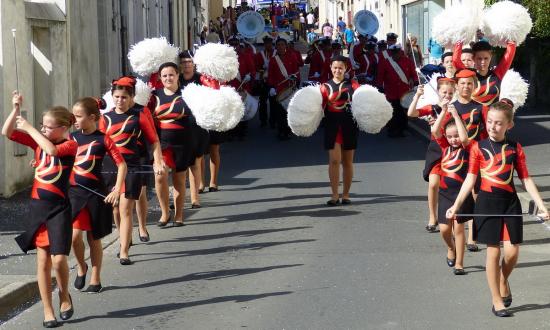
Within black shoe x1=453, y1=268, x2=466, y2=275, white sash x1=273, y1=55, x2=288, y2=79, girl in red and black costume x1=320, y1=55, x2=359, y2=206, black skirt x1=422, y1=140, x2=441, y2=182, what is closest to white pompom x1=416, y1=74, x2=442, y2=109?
black skirt x1=422, y1=140, x2=441, y2=182

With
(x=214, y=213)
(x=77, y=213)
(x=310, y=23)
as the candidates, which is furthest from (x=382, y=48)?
(x=310, y=23)

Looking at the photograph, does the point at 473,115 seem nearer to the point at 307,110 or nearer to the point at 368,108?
the point at 368,108

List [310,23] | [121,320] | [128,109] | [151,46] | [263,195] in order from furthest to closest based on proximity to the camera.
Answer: [310,23] < [263,195] < [151,46] < [128,109] < [121,320]

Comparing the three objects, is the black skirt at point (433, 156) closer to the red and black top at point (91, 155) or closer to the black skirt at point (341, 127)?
the black skirt at point (341, 127)

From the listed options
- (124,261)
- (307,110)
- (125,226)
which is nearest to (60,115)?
(125,226)

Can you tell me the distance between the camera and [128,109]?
10.1 m

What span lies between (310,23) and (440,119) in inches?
2257

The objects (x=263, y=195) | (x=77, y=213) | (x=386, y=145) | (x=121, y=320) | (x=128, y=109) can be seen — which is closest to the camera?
(x=121, y=320)

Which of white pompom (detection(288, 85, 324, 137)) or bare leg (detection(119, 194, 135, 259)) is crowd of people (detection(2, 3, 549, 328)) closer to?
bare leg (detection(119, 194, 135, 259))

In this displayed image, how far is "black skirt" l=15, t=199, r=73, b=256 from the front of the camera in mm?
7645

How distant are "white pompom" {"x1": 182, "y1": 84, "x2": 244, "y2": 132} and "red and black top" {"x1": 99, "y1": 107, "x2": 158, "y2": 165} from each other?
189 cm

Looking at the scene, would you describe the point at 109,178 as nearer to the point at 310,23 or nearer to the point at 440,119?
the point at 440,119

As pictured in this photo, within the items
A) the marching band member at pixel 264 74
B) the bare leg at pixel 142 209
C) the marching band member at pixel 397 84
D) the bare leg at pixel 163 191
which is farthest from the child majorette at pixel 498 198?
the marching band member at pixel 264 74

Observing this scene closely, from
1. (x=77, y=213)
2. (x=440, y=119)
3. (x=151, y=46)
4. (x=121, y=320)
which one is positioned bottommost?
(x=121, y=320)
